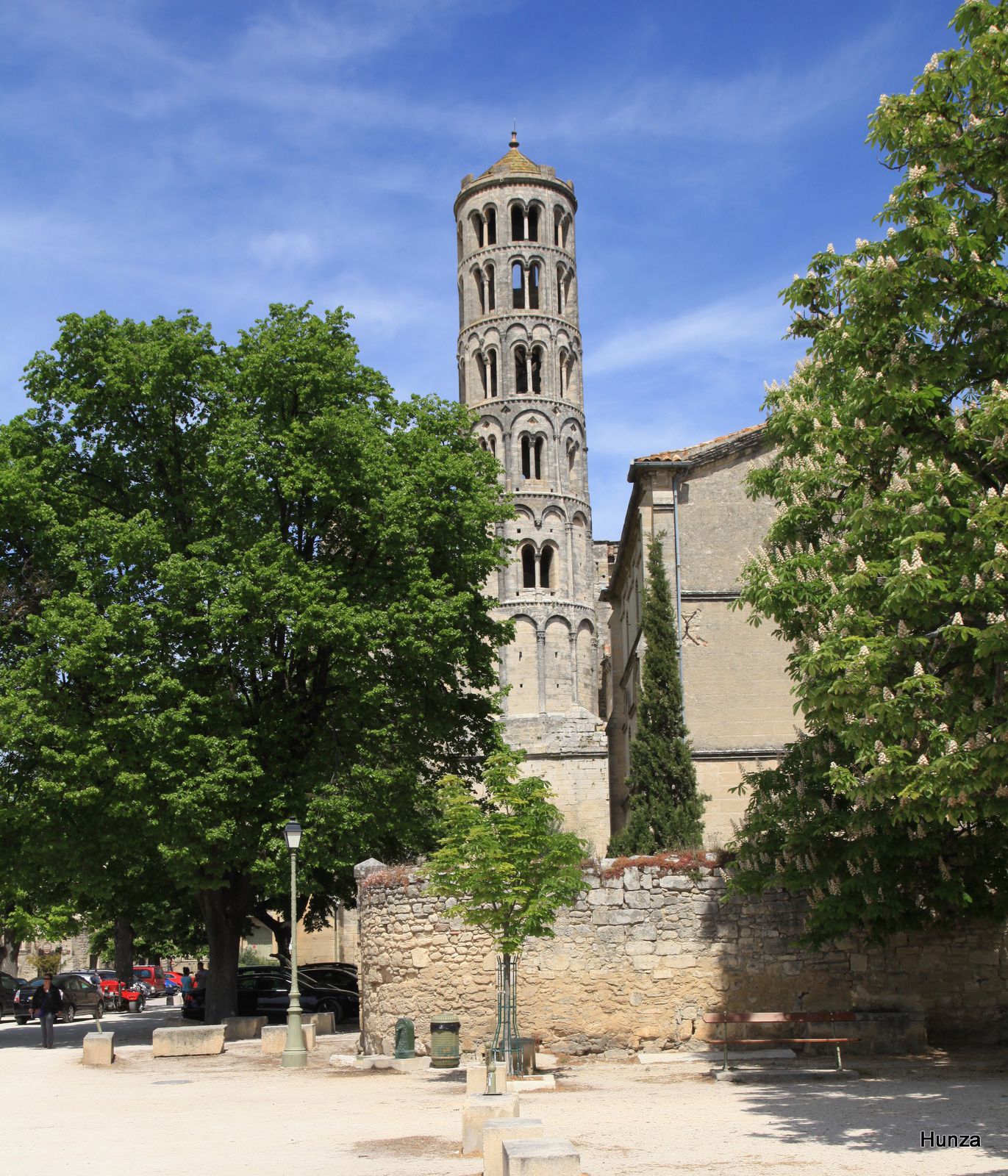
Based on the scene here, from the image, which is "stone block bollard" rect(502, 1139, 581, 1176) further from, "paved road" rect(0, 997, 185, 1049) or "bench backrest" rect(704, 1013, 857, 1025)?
"paved road" rect(0, 997, 185, 1049)

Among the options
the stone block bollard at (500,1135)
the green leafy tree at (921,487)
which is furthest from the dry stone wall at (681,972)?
the stone block bollard at (500,1135)

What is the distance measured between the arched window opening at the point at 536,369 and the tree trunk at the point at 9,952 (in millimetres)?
33116

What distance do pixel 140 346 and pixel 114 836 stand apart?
32.2 feet

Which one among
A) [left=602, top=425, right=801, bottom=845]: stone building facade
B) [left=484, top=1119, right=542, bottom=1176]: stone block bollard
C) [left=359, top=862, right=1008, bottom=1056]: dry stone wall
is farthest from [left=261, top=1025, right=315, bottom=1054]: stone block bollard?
[left=602, top=425, right=801, bottom=845]: stone building facade

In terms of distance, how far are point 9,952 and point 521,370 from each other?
35.9m

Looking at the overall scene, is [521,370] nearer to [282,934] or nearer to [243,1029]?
[282,934]

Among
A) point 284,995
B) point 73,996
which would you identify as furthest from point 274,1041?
point 73,996

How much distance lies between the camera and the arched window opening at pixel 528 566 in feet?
187

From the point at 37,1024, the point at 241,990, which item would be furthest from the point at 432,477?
the point at 37,1024

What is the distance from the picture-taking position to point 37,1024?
1435 inches

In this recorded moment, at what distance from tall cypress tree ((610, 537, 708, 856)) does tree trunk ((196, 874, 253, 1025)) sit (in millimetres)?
9647

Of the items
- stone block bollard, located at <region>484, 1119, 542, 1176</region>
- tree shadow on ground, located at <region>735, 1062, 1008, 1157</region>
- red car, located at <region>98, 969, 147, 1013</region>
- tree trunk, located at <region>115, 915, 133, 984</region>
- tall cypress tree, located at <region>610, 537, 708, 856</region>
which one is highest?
tall cypress tree, located at <region>610, 537, 708, 856</region>

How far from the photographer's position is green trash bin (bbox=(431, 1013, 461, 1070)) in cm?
1722

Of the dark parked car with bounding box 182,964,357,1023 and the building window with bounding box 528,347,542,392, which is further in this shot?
the building window with bounding box 528,347,542,392
